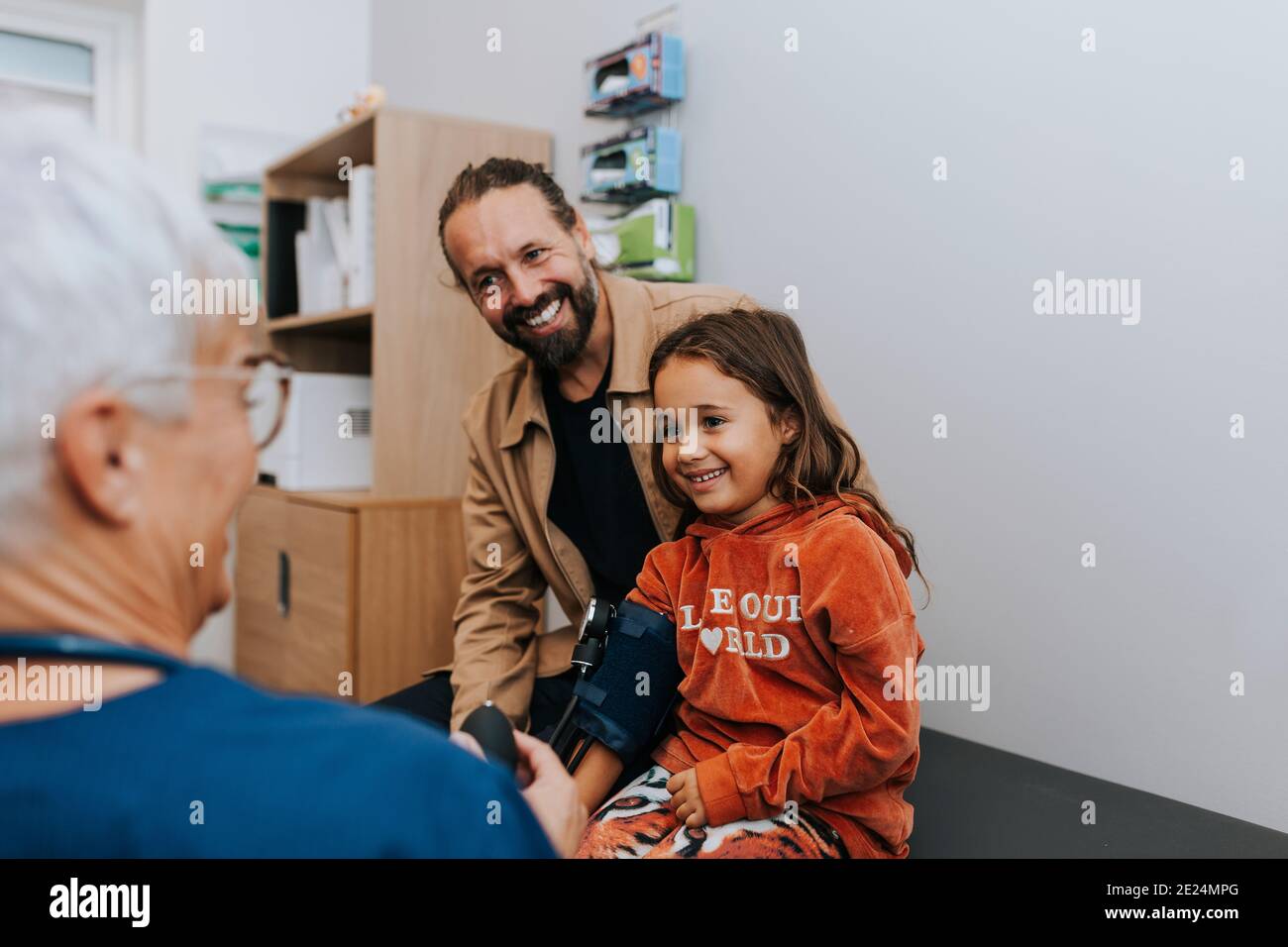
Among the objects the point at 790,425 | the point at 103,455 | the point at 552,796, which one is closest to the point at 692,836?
the point at 552,796

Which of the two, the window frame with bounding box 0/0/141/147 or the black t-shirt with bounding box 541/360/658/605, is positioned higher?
the window frame with bounding box 0/0/141/147

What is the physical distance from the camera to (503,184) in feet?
5.62

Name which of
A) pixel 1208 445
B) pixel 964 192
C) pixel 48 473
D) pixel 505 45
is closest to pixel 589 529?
pixel 964 192

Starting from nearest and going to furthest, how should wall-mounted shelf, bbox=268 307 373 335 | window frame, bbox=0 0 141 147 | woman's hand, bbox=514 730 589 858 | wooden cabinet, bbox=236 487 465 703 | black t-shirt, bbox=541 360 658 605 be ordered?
woman's hand, bbox=514 730 589 858, black t-shirt, bbox=541 360 658 605, wooden cabinet, bbox=236 487 465 703, wall-mounted shelf, bbox=268 307 373 335, window frame, bbox=0 0 141 147

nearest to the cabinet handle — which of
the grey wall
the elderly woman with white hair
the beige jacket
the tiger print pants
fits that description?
the beige jacket

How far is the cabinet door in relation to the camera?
234cm

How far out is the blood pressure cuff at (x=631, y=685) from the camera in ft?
4.31

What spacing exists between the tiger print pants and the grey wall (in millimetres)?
588

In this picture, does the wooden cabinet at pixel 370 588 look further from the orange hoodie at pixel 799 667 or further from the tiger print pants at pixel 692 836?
the tiger print pants at pixel 692 836

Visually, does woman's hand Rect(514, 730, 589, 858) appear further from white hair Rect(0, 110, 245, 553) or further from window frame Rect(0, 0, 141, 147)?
window frame Rect(0, 0, 141, 147)

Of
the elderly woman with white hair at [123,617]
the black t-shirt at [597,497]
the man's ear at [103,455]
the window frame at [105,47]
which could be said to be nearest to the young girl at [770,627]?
the black t-shirt at [597,497]

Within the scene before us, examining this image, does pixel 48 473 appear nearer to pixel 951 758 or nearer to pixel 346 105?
pixel 951 758

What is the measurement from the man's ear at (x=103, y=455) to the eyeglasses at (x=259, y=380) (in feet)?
0.09

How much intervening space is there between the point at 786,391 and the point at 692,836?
1.82 feet
